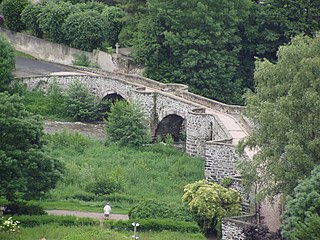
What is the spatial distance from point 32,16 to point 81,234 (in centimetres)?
3800

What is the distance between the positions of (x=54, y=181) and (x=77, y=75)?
23.5 meters

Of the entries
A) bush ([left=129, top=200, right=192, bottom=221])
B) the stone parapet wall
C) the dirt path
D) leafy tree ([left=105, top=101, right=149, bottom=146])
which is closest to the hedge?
the dirt path

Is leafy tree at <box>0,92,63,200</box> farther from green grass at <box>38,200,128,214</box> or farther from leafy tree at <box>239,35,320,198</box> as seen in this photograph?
leafy tree at <box>239,35,320,198</box>

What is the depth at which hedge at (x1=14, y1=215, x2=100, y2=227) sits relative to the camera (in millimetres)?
42031

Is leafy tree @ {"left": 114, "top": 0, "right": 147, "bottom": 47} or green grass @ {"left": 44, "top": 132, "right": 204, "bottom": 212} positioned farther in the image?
leafy tree @ {"left": 114, "top": 0, "right": 147, "bottom": 47}

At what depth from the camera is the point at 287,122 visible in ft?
139

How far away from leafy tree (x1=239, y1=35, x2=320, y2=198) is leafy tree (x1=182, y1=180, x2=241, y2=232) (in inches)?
71.6

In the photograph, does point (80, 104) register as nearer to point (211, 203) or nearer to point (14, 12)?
point (14, 12)

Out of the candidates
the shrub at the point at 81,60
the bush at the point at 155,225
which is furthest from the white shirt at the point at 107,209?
the shrub at the point at 81,60

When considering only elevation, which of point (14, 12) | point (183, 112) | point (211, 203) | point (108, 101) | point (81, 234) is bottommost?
point (81, 234)

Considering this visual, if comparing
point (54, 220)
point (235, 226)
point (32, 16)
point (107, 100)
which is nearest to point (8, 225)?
point (54, 220)

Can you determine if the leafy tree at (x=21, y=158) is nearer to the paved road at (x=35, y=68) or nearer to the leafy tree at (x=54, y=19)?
the paved road at (x=35, y=68)

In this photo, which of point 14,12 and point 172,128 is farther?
point 14,12

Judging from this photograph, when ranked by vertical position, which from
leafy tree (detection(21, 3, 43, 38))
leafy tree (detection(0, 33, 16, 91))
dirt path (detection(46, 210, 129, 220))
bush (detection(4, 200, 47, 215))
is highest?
leafy tree (detection(21, 3, 43, 38))
